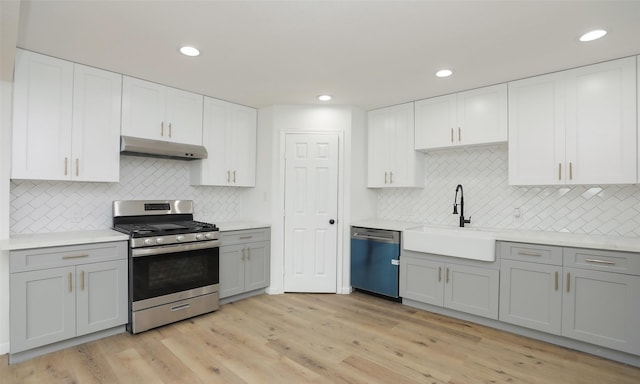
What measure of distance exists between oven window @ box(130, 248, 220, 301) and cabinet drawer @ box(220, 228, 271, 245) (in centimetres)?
20

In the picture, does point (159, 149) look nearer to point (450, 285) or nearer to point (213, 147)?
point (213, 147)

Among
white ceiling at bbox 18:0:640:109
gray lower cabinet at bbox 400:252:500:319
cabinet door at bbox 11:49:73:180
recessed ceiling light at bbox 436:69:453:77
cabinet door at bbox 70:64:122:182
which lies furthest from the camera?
gray lower cabinet at bbox 400:252:500:319

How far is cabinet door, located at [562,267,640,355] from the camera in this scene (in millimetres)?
2471

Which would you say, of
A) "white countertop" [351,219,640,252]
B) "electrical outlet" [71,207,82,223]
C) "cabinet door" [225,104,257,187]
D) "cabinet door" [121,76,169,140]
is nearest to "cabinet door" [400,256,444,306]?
"white countertop" [351,219,640,252]

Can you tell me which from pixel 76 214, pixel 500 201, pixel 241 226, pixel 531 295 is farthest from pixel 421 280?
pixel 76 214

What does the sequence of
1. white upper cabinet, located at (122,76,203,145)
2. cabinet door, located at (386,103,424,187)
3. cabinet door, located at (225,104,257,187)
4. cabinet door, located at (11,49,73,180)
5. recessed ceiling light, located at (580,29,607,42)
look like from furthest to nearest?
cabinet door, located at (225,104,257,187), cabinet door, located at (386,103,424,187), white upper cabinet, located at (122,76,203,145), cabinet door, located at (11,49,73,180), recessed ceiling light, located at (580,29,607,42)

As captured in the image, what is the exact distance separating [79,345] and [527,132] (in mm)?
4391

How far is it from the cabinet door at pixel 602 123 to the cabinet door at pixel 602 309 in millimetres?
822

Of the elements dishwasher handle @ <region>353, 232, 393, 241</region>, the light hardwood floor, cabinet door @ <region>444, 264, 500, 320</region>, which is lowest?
the light hardwood floor

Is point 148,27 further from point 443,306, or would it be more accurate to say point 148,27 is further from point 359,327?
point 443,306

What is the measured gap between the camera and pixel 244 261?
12.8 feet

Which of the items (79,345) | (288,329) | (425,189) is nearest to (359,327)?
(288,329)

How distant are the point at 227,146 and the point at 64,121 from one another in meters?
1.64

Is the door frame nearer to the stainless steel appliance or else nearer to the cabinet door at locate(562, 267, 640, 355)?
the stainless steel appliance
